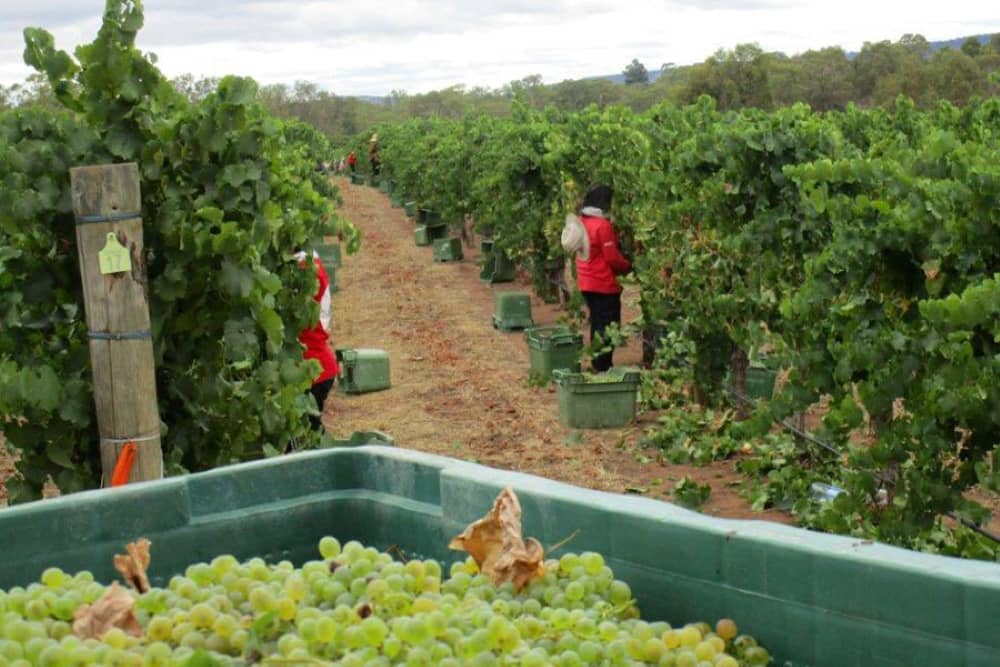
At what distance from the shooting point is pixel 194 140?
529 cm

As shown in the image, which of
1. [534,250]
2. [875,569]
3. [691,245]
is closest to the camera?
[875,569]

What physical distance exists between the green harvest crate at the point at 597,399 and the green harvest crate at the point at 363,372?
2449mm

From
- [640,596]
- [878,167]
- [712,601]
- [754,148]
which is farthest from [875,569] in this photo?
[754,148]

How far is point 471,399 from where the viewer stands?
11844 millimetres

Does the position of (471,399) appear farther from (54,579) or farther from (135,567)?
(54,579)

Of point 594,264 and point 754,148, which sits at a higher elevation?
point 754,148

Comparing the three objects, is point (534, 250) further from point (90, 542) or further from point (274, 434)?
point (90, 542)

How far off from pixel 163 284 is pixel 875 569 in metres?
4.08

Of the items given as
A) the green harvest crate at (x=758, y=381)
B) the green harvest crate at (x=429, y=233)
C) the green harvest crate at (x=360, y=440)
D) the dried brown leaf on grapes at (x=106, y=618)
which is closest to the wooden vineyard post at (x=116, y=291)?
the green harvest crate at (x=360, y=440)

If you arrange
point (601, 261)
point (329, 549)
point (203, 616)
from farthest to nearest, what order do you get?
point (601, 261)
point (329, 549)
point (203, 616)

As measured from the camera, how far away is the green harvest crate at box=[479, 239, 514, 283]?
1991 cm

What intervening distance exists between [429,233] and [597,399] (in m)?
16.8

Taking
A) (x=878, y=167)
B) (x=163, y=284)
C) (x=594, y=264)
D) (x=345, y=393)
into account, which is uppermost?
(x=878, y=167)

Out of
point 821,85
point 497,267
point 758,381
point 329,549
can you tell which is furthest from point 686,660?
point 821,85
